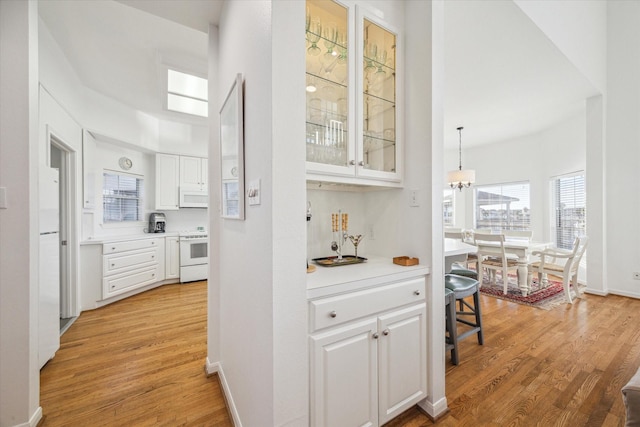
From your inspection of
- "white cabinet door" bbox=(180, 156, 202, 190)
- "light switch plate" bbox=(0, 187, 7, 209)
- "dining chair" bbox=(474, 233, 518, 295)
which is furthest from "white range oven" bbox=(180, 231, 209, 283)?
"dining chair" bbox=(474, 233, 518, 295)

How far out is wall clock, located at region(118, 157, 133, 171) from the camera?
4.33m

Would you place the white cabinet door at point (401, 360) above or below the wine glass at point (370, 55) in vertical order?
below

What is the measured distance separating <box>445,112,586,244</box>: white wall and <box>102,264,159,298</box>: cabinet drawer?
7195mm

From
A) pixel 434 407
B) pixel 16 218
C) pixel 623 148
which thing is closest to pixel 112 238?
pixel 16 218

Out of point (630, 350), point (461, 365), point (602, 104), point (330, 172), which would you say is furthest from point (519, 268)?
point (330, 172)

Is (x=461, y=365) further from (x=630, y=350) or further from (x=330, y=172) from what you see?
(x=330, y=172)

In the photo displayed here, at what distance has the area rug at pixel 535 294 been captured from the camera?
11.2 feet

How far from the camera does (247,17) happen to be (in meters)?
1.30

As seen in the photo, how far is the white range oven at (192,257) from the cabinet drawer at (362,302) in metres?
4.08

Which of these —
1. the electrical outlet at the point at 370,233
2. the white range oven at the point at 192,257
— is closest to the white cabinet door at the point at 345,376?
the electrical outlet at the point at 370,233

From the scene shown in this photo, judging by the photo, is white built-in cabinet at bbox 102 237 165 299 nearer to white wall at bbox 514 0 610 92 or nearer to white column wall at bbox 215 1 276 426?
white column wall at bbox 215 1 276 426

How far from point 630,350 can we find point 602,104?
11.2 ft

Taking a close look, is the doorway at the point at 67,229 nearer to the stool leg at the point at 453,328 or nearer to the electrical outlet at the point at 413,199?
the electrical outlet at the point at 413,199

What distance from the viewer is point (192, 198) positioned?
499cm
